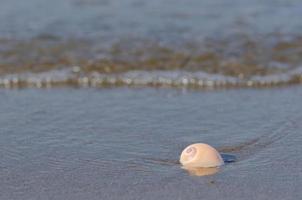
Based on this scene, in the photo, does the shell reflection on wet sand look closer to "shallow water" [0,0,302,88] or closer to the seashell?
the seashell

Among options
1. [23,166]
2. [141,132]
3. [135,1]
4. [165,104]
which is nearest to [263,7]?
[135,1]

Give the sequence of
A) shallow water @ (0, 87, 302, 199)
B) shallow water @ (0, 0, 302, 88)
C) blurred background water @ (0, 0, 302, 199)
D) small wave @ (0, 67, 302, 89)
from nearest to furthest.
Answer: shallow water @ (0, 87, 302, 199) → blurred background water @ (0, 0, 302, 199) → small wave @ (0, 67, 302, 89) → shallow water @ (0, 0, 302, 88)

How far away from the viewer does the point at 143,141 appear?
3.97m

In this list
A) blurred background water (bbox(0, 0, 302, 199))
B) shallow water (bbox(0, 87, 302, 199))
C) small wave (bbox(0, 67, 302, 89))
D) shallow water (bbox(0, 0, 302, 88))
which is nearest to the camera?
shallow water (bbox(0, 87, 302, 199))

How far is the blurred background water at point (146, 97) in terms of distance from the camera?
342 centimetres

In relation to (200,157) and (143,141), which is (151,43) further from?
(200,157)

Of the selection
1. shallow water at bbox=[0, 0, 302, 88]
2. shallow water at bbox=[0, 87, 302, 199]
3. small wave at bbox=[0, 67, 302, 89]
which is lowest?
shallow water at bbox=[0, 87, 302, 199]

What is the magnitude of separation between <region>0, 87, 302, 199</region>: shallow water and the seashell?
0.05 meters

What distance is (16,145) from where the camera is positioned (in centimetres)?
392

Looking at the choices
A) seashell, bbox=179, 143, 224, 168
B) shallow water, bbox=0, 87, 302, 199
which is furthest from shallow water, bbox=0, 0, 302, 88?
seashell, bbox=179, 143, 224, 168

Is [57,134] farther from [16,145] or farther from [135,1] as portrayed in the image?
[135,1]

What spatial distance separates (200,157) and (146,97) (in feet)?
5.11

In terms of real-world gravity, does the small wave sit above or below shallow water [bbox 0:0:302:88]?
below

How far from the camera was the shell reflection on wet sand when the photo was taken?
347 cm
